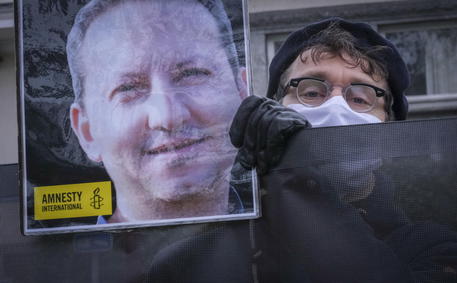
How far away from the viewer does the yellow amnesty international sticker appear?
6.68 feet

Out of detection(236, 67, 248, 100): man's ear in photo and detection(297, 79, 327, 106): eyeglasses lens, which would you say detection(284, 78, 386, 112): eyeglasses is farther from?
detection(236, 67, 248, 100): man's ear in photo

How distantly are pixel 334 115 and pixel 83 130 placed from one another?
2.82 feet

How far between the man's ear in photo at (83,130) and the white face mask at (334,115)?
0.75m

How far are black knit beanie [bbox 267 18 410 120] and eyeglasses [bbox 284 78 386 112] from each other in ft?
0.56

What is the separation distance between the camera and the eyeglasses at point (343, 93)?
235cm

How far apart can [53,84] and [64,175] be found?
0.31 metres

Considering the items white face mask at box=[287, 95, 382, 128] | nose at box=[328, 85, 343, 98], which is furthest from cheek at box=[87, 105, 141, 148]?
nose at box=[328, 85, 343, 98]

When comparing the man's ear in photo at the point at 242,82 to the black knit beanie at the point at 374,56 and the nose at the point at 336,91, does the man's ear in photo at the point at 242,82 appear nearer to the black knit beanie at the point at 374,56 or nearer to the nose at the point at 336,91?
the nose at the point at 336,91

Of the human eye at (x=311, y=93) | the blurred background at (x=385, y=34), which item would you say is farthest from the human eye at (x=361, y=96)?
the blurred background at (x=385, y=34)

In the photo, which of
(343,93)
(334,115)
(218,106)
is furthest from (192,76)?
(343,93)

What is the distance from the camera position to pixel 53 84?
2.12m

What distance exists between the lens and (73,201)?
2049 millimetres

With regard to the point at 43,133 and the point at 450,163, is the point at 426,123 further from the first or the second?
the point at 43,133

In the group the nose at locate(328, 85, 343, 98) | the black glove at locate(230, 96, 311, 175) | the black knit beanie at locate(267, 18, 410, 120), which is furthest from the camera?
the black knit beanie at locate(267, 18, 410, 120)
